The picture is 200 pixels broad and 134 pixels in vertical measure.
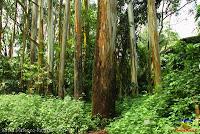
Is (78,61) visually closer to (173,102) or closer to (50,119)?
(50,119)

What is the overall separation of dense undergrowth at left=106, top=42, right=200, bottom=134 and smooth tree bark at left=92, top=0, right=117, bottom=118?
1.43m

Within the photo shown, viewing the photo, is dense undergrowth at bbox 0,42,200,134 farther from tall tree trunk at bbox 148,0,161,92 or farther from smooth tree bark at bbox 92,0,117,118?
tall tree trunk at bbox 148,0,161,92

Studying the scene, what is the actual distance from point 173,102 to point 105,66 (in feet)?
7.82

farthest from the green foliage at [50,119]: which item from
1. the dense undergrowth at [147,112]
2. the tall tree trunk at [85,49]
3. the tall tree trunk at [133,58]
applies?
the tall tree trunk at [133,58]

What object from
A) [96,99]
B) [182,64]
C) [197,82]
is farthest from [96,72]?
[197,82]

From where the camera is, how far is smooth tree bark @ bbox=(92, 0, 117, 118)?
9.98 meters

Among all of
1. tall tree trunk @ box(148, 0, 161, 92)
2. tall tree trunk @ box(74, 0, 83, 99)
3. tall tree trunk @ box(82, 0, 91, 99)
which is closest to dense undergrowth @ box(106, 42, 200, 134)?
tall tree trunk @ box(148, 0, 161, 92)

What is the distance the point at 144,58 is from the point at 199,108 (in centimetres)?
1392

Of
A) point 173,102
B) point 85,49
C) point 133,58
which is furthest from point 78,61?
point 173,102

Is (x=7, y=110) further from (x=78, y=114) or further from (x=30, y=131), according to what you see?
(x=78, y=114)

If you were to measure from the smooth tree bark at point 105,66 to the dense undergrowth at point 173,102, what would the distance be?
1432 millimetres

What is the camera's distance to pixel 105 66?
9.98 m

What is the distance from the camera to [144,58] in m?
21.1

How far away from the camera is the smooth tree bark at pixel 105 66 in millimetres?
9984
